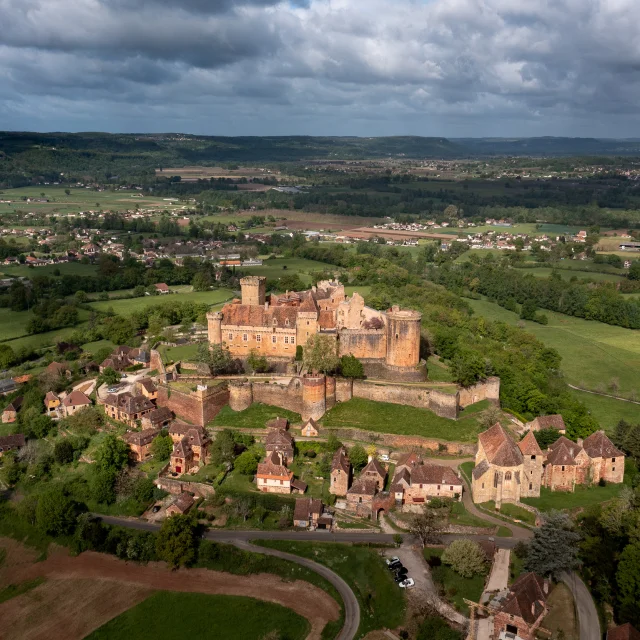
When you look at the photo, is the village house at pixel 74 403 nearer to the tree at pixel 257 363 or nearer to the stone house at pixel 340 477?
the tree at pixel 257 363

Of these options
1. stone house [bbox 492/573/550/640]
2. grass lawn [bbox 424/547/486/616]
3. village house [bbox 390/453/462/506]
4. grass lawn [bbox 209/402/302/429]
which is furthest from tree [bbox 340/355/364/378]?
stone house [bbox 492/573/550/640]

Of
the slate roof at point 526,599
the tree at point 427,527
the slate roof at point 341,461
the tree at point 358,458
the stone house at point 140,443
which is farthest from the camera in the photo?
the stone house at point 140,443

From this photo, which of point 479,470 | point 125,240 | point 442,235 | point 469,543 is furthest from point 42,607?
point 442,235

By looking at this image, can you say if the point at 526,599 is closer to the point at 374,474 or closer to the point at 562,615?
the point at 562,615

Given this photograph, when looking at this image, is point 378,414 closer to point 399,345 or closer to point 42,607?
point 399,345

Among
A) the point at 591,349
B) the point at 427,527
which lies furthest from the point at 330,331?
the point at 591,349

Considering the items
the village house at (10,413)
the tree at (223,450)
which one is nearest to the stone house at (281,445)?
the tree at (223,450)
